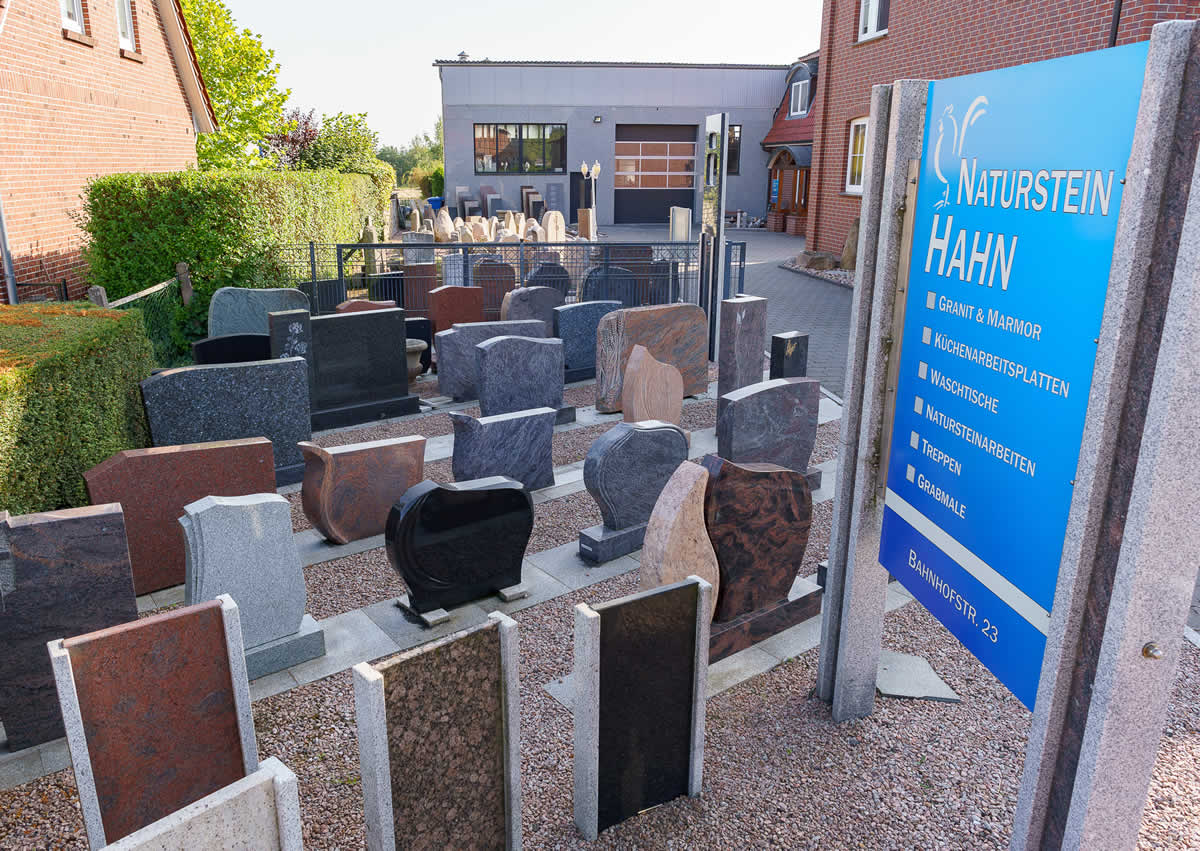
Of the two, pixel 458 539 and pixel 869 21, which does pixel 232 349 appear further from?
pixel 869 21

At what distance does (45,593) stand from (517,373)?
490cm

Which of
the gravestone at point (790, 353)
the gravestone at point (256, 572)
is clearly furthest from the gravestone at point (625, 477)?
the gravestone at point (790, 353)

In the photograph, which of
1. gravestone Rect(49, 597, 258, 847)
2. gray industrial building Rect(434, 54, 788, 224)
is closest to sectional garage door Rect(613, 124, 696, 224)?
gray industrial building Rect(434, 54, 788, 224)

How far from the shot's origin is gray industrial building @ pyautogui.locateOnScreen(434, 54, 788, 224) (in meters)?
35.0

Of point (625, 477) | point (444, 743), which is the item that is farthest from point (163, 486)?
point (444, 743)

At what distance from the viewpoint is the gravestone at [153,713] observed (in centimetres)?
312

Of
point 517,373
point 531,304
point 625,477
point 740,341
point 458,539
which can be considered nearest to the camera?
point 458,539

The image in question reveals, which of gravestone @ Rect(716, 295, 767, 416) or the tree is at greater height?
the tree

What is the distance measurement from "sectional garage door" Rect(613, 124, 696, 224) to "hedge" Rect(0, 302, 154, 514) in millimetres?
31812

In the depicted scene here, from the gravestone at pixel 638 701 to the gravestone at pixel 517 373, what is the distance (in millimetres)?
5002

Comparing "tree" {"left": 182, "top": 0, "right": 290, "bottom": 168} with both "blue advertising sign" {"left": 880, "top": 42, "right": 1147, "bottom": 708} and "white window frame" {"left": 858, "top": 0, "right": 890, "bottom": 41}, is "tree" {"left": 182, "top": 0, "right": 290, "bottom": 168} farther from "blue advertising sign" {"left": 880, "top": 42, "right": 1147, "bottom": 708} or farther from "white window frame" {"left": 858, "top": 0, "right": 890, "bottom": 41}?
"blue advertising sign" {"left": 880, "top": 42, "right": 1147, "bottom": 708}

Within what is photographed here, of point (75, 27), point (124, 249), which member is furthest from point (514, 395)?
point (75, 27)

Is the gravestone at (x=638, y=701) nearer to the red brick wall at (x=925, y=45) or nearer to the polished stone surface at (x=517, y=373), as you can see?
the polished stone surface at (x=517, y=373)

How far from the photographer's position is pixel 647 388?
828 cm
